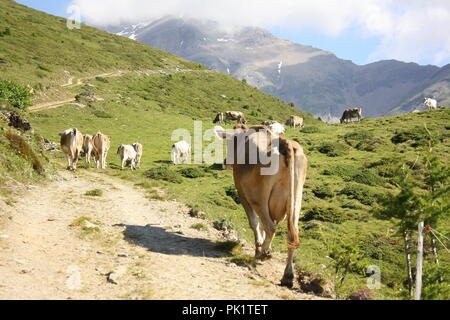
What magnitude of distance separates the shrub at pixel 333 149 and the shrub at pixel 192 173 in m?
10.9

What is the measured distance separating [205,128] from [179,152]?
16773mm

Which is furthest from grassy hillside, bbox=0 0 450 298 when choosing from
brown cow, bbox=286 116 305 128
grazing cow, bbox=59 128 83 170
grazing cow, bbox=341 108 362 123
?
grazing cow, bbox=341 108 362 123

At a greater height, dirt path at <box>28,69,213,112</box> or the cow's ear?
dirt path at <box>28,69,213,112</box>

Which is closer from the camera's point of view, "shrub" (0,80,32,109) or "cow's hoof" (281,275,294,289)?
"cow's hoof" (281,275,294,289)

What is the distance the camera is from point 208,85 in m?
79.7

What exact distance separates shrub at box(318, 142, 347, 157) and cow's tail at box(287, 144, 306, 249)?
21.1 m

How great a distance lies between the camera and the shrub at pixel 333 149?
27.7 meters

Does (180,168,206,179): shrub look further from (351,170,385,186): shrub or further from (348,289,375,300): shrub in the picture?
(348,289,375,300): shrub

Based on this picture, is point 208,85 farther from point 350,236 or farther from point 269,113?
point 350,236

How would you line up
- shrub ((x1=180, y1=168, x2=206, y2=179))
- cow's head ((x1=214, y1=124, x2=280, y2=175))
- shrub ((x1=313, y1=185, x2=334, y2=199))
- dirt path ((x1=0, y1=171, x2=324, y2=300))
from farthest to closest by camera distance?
shrub ((x1=180, y1=168, x2=206, y2=179)) → shrub ((x1=313, y1=185, x2=334, y2=199)) → cow's head ((x1=214, y1=124, x2=280, y2=175)) → dirt path ((x1=0, y1=171, x2=324, y2=300))

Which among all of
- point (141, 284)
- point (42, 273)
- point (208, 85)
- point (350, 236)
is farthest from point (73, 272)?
point (208, 85)

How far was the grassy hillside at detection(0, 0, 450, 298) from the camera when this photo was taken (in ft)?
43.7

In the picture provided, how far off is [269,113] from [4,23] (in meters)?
54.1

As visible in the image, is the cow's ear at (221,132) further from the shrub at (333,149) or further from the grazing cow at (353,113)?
the grazing cow at (353,113)
